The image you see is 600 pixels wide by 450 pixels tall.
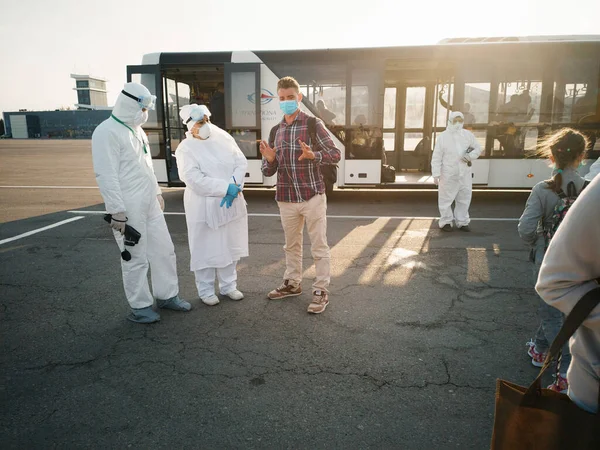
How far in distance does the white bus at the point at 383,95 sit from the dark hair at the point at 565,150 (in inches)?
285

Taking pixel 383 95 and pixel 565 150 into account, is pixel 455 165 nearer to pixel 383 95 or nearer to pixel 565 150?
pixel 383 95

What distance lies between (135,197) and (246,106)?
22.5ft

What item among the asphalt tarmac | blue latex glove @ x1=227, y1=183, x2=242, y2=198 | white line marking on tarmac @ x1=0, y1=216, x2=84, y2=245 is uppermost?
blue latex glove @ x1=227, y1=183, x2=242, y2=198

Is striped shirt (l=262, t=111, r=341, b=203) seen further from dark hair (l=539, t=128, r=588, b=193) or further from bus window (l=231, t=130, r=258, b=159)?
bus window (l=231, t=130, r=258, b=159)

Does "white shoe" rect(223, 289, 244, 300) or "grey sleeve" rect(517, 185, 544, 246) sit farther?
"white shoe" rect(223, 289, 244, 300)

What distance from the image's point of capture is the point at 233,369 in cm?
333

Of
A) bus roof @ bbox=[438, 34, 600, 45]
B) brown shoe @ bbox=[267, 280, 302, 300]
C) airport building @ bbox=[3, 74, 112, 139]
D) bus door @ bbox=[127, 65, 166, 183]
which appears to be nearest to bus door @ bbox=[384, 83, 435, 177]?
bus roof @ bbox=[438, 34, 600, 45]

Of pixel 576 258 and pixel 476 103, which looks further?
pixel 476 103

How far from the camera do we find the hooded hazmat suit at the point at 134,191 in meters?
3.80

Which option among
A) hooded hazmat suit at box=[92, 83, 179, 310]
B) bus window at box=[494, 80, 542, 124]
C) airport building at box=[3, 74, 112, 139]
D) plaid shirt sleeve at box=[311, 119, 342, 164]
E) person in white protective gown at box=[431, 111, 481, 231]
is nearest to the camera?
hooded hazmat suit at box=[92, 83, 179, 310]

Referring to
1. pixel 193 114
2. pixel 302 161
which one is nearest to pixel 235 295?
pixel 302 161

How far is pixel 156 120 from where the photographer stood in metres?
10.5

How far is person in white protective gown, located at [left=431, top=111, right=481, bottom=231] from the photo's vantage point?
750 centimetres

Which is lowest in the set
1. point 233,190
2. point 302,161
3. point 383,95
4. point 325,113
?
point 233,190
